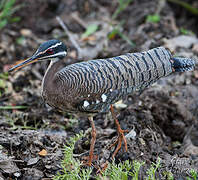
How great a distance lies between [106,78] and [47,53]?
784 mm

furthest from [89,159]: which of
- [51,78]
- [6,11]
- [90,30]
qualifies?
[90,30]

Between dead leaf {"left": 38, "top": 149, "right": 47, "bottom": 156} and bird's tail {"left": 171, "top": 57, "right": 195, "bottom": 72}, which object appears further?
bird's tail {"left": 171, "top": 57, "right": 195, "bottom": 72}

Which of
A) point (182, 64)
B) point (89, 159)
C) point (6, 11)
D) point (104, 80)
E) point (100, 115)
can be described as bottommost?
point (100, 115)

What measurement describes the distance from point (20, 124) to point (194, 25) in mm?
4859

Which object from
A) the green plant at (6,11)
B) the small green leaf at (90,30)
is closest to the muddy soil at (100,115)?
the small green leaf at (90,30)

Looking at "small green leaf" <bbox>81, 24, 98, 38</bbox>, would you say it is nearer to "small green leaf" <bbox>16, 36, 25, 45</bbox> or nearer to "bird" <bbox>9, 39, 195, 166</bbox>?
"small green leaf" <bbox>16, 36, 25, 45</bbox>

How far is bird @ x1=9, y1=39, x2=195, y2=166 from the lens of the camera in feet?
13.9

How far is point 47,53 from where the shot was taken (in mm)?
4262

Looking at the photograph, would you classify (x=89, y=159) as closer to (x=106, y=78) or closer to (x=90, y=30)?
(x=106, y=78)

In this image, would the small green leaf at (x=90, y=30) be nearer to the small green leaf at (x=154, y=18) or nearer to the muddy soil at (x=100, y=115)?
the muddy soil at (x=100, y=115)

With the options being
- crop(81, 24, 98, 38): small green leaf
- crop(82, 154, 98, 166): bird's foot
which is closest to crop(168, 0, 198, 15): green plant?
crop(81, 24, 98, 38): small green leaf

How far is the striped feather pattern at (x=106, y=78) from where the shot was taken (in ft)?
14.0

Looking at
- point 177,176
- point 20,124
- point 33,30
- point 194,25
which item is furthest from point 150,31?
point 177,176

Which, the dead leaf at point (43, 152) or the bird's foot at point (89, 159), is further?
the dead leaf at point (43, 152)
